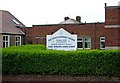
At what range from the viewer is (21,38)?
3569 centimetres

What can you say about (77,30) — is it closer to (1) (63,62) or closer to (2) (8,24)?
(2) (8,24)

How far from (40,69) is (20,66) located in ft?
3.49

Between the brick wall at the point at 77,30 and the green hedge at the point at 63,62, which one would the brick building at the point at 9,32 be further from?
the green hedge at the point at 63,62

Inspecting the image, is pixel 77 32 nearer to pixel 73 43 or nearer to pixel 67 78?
pixel 73 43

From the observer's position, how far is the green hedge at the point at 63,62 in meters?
13.3

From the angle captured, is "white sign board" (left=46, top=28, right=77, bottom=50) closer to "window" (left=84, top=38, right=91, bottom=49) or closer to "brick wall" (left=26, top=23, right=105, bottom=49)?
Answer: "brick wall" (left=26, top=23, right=105, bottom=49)

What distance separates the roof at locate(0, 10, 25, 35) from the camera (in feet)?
105

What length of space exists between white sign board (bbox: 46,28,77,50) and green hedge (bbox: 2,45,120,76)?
10.3 feet

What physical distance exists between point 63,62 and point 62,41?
367 cm

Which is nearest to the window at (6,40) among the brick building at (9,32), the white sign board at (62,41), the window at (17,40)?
the brick building at (9,32)

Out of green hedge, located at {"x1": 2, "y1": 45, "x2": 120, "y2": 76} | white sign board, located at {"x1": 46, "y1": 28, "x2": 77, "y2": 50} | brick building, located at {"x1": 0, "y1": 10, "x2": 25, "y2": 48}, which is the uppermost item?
brick building, located at {"x1": 0, "y1": 10, "x2": 25, "y2": 48}

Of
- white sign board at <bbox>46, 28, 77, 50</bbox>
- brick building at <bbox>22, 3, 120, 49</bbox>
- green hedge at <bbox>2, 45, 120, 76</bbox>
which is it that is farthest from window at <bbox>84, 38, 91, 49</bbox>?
green hedge at <bbox>2, 45, 120, 76</bbox>

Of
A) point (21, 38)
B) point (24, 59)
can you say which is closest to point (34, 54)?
point (24, 59)

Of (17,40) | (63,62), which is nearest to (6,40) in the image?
(17,40)
